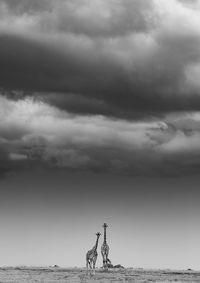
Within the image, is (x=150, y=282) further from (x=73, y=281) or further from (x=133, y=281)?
(x=73, y=281)

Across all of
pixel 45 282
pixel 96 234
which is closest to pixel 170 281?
pixel 45 282

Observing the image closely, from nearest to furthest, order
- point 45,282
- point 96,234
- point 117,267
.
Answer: point 45,282, point 96,234, point 117,267

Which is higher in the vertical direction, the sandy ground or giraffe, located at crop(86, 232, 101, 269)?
giraffe, located at crop(86, 232, 101, 269)

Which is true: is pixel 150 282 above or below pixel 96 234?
below

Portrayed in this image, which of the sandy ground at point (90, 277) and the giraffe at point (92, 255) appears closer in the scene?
the sandy ground at point (90, 277)

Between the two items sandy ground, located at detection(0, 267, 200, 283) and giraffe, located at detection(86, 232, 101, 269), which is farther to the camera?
giraffe, located at detection(86, 232, 101, 269)

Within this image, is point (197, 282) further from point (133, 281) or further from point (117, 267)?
point (117, 267)

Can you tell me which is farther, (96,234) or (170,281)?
(96,234)

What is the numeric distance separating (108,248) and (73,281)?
3303 centimetres

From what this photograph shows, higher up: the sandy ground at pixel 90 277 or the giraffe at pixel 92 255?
the giraffe at pixel 92 255

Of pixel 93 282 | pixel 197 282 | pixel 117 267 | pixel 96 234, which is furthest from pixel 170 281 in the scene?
pixel 117 267

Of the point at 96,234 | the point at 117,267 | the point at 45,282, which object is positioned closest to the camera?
the point at 45,282

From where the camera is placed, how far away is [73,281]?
6856cm

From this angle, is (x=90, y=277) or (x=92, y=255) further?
(x=92, y=255)
